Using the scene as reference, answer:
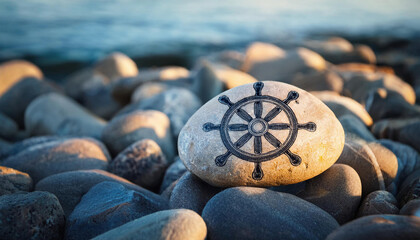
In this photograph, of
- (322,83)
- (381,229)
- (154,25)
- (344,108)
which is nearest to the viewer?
(381,229)

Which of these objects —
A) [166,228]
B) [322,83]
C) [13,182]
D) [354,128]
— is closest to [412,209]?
[354,128]

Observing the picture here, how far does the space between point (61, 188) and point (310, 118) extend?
81.9 inches

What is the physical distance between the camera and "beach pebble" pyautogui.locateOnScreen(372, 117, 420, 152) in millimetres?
4016

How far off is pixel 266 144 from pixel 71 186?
1.66m

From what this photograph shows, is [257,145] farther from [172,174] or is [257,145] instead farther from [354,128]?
[354,128]

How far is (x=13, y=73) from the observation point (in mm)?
7297

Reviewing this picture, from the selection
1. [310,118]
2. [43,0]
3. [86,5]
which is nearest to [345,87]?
[310,118]

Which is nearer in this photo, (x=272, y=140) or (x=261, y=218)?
(x=261, y=218)

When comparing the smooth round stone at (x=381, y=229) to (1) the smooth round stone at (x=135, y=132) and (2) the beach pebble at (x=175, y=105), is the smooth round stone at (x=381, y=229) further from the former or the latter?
(2) the beach pebble at (x=175, y=105)

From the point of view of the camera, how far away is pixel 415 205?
2.49m

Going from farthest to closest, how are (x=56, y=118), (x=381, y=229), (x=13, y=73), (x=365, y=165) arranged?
(x=13, y=73), (x=56, y=118), (x=365, y=165), (x=381, y=229)

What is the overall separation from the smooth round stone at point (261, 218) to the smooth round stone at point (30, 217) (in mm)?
1066

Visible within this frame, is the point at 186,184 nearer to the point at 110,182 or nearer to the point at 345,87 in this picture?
the point at 110,182

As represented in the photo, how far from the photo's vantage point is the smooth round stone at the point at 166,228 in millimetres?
2201
